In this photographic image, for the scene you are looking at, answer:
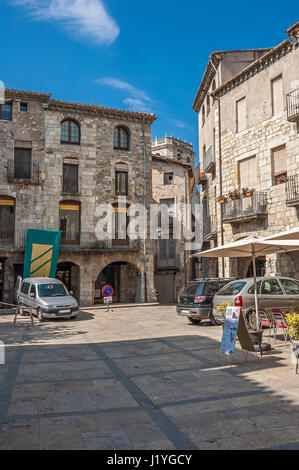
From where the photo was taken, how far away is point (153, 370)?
788cm

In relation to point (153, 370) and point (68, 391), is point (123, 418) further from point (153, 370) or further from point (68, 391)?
point (153, 370)

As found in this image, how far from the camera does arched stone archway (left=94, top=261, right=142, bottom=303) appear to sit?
2653 centimetres

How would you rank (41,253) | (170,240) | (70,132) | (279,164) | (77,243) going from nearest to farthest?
(279,164), (41,253), (77,243), (70,132), (170,240)

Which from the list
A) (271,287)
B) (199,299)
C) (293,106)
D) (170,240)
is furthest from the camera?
(170,240)

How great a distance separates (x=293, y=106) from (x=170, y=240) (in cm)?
1830

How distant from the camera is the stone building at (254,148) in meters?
18.3

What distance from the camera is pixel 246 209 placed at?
66.3 ft

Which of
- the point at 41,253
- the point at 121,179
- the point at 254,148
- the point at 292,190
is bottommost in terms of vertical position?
the point at 41,253

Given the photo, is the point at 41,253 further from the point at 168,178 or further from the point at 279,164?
the point at 168,178

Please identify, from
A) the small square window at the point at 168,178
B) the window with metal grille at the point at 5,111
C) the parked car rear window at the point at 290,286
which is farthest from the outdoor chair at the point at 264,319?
the small square window at the point at 168,178

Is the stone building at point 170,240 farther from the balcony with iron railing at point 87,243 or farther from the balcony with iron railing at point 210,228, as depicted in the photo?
the balcony with iron railing at point 87,243

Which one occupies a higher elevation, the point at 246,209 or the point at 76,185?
the point at 76,185

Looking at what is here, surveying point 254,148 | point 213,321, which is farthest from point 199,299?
point 254,148

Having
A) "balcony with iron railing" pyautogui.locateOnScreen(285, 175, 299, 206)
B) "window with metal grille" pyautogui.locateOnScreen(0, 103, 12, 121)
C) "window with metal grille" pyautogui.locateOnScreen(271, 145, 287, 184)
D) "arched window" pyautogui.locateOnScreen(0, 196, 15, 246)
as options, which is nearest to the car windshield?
"arched window" pyautogui.locateOnScreen(0, 196, 15, 246)
